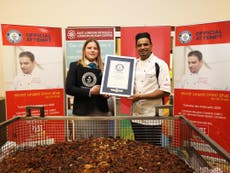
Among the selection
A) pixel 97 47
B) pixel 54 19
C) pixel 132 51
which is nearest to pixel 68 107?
pixel 97 47

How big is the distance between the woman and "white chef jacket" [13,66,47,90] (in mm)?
310

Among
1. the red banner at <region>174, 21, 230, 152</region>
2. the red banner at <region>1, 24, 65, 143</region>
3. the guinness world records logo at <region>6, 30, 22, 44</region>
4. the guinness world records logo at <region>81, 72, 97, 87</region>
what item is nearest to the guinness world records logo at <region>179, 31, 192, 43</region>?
the red banner at <region>174, 21, 230, 152</region>

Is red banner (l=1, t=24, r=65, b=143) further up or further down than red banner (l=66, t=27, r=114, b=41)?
further down

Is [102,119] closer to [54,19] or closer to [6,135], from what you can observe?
[6,135]

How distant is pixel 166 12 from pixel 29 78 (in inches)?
74.1

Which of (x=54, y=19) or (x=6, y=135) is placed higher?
(x=54, y=19)

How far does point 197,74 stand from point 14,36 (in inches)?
78.2

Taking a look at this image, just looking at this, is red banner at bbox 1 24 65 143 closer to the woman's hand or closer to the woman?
the woman

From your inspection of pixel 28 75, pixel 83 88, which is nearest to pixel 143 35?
pixel 83 88

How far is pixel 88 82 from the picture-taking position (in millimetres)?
2402

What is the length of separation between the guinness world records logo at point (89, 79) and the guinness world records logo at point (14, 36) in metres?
0.80

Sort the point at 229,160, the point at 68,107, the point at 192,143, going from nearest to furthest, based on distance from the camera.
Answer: the point at 229,160
the point at 192,143
the point at 68,107

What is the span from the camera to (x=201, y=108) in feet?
7.66

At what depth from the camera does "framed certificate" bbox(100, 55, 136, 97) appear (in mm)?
2117
